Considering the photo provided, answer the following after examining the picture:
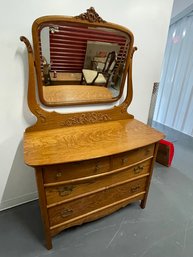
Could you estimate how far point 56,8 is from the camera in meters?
1.11

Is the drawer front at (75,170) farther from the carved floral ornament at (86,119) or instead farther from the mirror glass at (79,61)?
the mirror glass at (79,61)

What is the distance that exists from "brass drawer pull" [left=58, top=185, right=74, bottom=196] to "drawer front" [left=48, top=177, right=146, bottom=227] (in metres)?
0.10

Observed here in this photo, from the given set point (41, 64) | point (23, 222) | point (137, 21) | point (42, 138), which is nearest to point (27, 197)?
point (23, 222)

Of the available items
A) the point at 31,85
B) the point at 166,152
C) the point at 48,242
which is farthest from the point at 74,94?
the point at 166,152

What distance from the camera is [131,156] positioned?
1.24 metres

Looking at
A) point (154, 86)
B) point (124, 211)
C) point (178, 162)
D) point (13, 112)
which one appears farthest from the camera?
point (178, 162)

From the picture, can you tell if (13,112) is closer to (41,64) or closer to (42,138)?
(42,138)

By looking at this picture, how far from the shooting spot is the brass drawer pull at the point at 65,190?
1.09m

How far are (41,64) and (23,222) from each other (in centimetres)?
127

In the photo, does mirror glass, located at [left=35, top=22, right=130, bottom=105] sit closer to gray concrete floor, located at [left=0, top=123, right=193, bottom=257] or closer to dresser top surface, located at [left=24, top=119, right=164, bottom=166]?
dresser top surface, located at [left=24, top=119, right=164, bottom=166]

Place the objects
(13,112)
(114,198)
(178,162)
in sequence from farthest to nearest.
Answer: (178,162), (114,198), (13,112)

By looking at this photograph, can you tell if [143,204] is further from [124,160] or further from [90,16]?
[90,16]

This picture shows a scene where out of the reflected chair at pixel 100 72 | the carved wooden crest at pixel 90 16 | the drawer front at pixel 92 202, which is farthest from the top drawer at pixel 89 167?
the carved wooden crest at pixel 90 16

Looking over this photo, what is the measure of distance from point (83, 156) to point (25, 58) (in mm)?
→ 769
